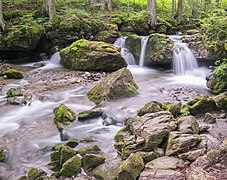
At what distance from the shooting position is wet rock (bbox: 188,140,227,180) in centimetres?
361

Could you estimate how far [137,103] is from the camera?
872 centimetres

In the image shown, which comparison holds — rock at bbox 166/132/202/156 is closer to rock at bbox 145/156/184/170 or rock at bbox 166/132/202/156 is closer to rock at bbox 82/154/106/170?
rock at bbox 145/156/184/170

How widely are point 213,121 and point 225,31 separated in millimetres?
3623

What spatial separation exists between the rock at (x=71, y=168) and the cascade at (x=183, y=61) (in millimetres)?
9492

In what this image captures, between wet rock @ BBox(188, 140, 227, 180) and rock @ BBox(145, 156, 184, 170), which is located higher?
wet rock @ BBox(188, 140, 227, 180)

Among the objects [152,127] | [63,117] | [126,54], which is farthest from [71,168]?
[126,54]

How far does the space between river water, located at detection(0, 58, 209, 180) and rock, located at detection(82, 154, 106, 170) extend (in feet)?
1.60

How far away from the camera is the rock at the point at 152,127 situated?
5098 mm

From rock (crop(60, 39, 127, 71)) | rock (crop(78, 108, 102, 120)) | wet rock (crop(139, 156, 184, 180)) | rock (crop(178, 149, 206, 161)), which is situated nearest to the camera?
wet rock (crop(139, 156, 184, 180))

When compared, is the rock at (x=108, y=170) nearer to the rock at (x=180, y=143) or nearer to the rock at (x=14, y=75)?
the rock at (x=180, y=143)

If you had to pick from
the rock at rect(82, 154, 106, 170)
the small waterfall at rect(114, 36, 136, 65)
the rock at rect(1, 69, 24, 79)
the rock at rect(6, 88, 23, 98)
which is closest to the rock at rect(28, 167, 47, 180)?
the rock at rect(82, 154, 106, 170)

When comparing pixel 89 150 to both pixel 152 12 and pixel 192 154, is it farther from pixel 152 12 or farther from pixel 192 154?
pixel 152 12

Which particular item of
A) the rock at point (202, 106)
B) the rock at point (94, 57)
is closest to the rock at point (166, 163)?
the rock at point (202, 106)

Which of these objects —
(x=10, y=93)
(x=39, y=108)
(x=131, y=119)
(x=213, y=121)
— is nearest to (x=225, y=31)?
(x=213, y=121)
